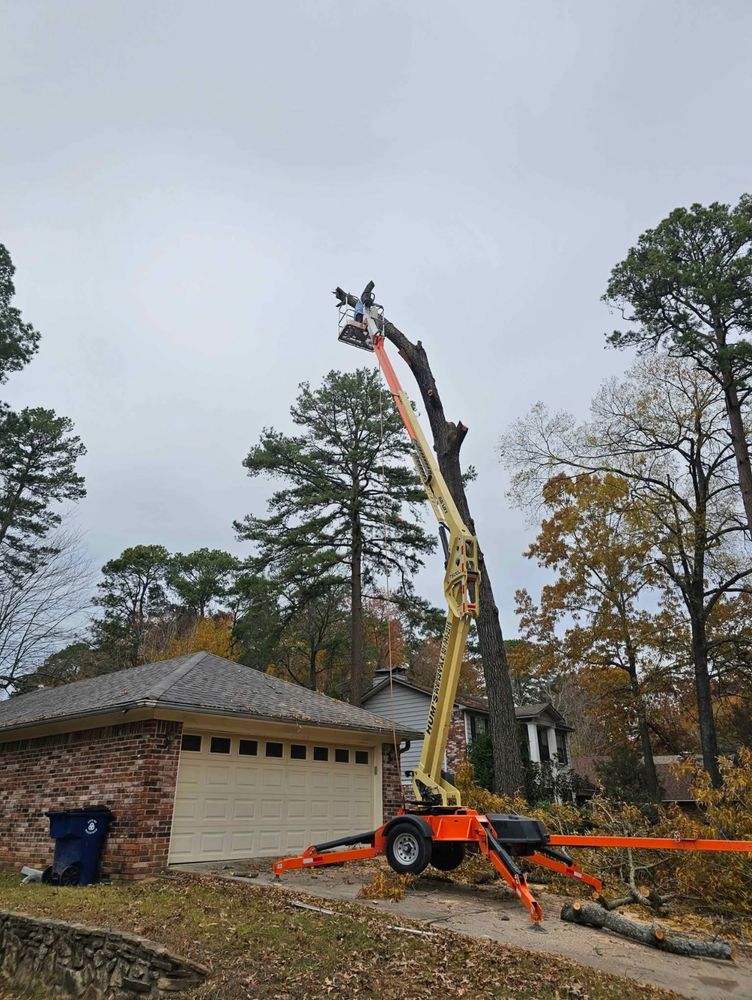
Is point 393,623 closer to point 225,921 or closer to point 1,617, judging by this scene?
point 1,617

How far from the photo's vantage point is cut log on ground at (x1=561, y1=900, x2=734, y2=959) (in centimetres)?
582

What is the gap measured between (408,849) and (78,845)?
476 centimetres

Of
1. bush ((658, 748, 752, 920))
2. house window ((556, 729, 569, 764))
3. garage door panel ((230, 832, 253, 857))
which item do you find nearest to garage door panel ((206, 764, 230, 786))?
garage door panel ((230, 832, 253, 857))

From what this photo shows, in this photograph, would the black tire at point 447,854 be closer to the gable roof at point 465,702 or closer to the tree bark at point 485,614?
the tree bark at point 485,614

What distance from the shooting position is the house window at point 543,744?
25.6 m

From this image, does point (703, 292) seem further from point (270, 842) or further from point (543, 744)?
point (543, 744)

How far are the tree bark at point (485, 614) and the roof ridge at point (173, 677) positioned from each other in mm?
5373

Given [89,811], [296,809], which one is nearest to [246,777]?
[296,809]

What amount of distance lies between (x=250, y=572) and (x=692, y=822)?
16310 mm

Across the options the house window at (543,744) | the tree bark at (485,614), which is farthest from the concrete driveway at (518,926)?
the house window at (543,744)

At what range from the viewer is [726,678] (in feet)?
62.1

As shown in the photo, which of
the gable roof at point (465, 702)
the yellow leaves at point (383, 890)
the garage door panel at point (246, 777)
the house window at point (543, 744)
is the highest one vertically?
the gable roof at point (465, 702)

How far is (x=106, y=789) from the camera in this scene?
973 centimetres

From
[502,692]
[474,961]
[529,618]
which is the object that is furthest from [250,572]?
[474,961]
